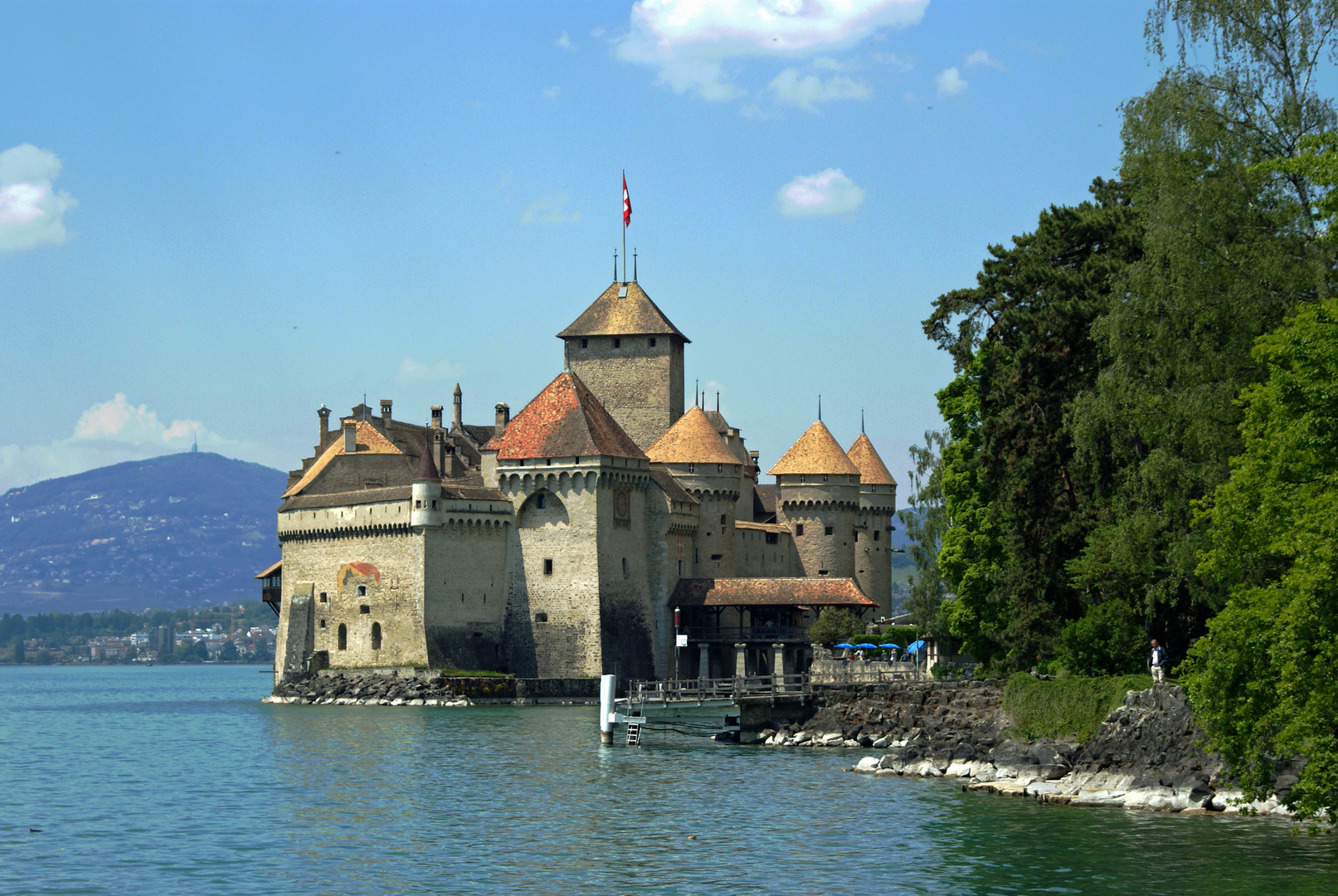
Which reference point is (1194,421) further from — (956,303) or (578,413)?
(578,413)

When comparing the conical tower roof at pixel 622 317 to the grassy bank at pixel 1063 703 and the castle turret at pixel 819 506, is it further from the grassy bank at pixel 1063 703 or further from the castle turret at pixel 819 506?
the grassy bank at pixel 1063 703

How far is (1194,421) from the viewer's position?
95.2 feet

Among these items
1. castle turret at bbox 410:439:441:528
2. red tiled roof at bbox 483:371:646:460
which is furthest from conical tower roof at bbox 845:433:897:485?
castle turret at bbox 410:439:441:528

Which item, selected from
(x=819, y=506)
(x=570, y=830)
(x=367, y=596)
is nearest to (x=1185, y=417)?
(x=570, y=830)

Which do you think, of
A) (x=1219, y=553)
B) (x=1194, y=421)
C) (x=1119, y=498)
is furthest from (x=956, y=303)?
(x=1219, y=553)

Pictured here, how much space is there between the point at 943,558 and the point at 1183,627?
1357 centimetres

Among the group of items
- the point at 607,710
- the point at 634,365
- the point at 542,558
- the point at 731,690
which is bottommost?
the point at 607,710

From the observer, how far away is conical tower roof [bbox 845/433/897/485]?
80.5m

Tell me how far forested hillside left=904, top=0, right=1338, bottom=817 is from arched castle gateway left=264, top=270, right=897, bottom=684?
22.7m

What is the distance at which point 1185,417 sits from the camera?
29.4 metres

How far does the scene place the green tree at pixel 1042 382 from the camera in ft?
118

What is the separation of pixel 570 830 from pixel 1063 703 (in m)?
11.1

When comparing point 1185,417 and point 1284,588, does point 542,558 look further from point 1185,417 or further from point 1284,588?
point 1284,588

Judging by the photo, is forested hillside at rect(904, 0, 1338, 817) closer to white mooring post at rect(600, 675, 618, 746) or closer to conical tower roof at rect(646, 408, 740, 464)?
white mooring post at rect(600, 675, 618, 746)
